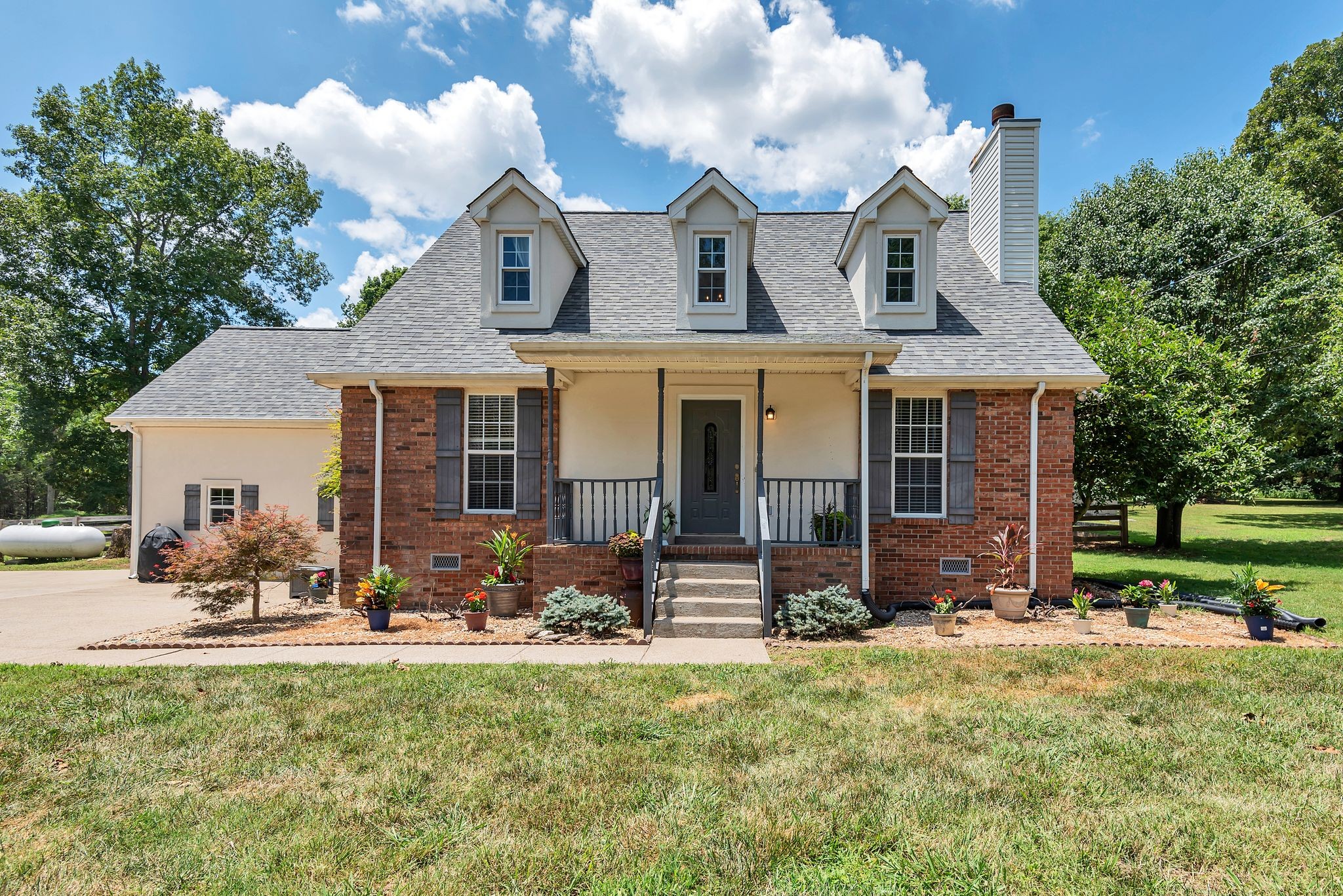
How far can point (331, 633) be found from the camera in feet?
26.9

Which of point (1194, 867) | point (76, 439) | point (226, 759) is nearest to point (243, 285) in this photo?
point (76, 439)

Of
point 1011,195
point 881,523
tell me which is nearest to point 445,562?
point 881,523

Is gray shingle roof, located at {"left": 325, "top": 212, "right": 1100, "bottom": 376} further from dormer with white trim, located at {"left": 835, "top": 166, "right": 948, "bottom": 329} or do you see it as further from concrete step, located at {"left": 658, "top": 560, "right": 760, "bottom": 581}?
concrete step, located at {"left": 658, "top": 560, "right": 760, "bottom": 581}

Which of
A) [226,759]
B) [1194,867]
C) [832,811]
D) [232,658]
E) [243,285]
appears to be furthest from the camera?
[243,285]

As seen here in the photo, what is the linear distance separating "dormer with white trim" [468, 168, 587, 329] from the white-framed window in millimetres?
5232

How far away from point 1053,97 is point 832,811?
13.7 meters

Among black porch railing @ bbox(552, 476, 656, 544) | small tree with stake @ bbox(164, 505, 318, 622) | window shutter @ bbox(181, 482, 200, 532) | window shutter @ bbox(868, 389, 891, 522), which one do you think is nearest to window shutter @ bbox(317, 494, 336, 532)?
window shutter @ bbox(181, 482, 200, 532)

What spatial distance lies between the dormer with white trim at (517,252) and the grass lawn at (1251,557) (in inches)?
444

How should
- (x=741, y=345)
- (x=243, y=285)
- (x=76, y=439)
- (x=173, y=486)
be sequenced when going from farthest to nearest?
(x=243, y=285) → (x=76, y=439) → (x=173, y=486) → (x=741, y=345)

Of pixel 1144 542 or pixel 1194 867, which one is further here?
pixel 1144 542

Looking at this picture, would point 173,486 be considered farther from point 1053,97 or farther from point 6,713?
point 1053,97

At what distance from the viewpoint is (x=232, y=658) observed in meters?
7.01

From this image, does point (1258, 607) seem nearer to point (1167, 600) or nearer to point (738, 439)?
point (1167, 600)

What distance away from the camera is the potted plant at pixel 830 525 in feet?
29.4
